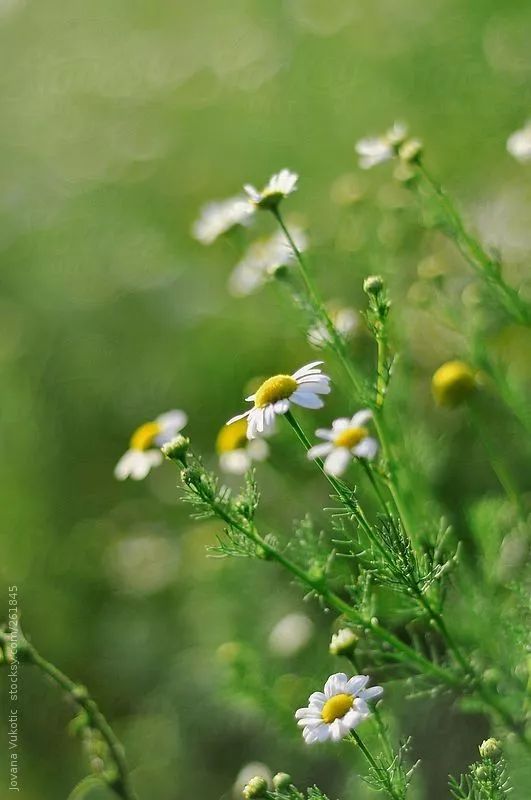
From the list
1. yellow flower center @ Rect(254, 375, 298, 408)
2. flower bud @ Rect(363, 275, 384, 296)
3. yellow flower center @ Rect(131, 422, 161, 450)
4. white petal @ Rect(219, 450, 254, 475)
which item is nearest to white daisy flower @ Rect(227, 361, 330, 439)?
yellow flower center @ Rect(254, 375, 298, 408)

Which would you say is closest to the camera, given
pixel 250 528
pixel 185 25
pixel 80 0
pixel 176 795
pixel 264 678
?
pixel 250 528

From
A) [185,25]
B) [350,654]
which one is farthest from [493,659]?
[185,25]

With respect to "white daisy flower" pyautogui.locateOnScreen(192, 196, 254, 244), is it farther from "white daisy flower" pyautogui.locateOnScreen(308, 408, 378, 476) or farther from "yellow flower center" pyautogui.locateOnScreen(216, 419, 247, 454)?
"white daisy flower" pyautogui.locateOnScreen(308, 408, 378, 476)

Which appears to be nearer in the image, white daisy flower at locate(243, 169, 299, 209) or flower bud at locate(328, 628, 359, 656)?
flower bud at locate(328, 628, 359, 656)

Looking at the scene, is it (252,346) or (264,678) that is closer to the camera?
(264,678)

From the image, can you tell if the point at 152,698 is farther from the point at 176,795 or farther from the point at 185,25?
the point at 185,25
